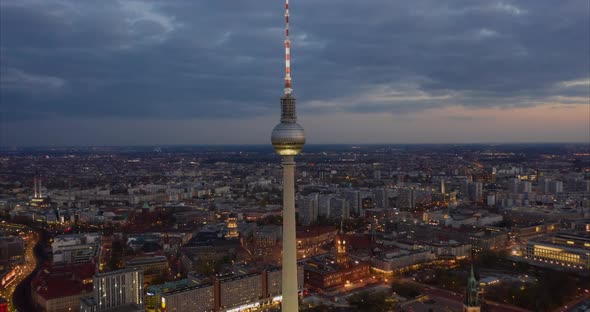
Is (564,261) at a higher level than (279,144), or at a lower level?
lower

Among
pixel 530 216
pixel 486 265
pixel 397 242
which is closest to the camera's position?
pixel 486 265

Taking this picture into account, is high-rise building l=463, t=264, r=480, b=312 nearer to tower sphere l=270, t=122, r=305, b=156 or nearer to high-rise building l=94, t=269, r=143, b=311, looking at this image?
tower sphere l=270, t=122, r=305, b=156

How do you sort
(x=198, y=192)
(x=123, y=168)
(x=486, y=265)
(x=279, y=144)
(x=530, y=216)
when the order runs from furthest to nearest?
1. (x=123, y=168)
2. (x=198, y=192)
3. (x=530, y=216)
4. (x=486, y=265)
5. (x=279, y=144)

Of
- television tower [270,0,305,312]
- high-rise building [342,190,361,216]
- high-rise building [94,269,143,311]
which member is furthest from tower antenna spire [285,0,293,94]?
Result: high-rise building [342,190,361,216]

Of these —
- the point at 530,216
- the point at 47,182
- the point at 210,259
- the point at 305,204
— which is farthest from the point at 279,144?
the point at 47,182

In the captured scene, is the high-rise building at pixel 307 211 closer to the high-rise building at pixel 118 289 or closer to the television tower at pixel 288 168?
the high-rise building at pixel 118 289

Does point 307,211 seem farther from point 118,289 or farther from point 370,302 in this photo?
point 118,289

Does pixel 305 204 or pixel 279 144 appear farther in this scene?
pixel 305 204

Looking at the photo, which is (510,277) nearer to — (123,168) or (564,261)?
(564,261)
